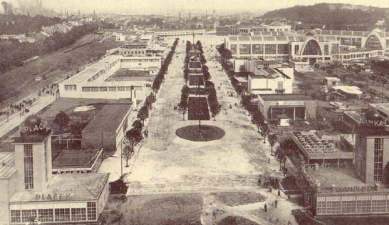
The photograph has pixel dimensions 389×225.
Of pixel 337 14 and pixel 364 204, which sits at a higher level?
pixel 337 14

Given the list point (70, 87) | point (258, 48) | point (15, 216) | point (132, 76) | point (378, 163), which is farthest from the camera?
point (258, 48)

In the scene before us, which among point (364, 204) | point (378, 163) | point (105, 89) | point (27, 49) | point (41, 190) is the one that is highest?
point (27, 49)

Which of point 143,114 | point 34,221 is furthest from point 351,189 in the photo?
point 143,114

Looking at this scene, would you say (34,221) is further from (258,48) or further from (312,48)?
(312,48)

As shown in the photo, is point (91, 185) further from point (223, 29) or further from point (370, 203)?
point (223, 29)

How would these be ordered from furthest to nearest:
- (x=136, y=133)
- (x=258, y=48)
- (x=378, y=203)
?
(x=258, y=48) < (x=136, y=133) < (x=378, y=203)

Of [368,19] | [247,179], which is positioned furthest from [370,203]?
[368,19]

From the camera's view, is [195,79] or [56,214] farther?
[195,79]
